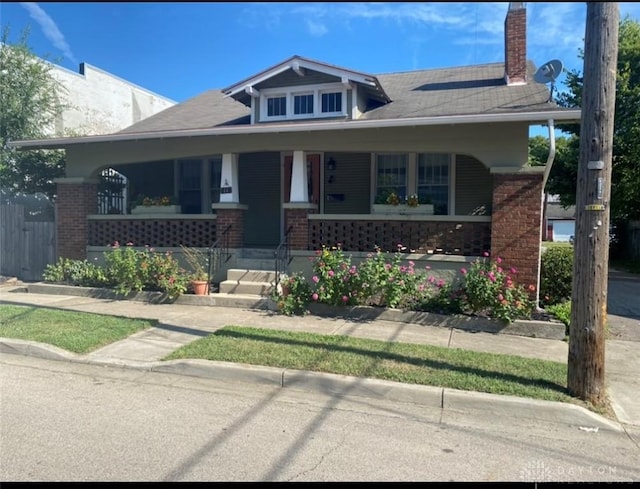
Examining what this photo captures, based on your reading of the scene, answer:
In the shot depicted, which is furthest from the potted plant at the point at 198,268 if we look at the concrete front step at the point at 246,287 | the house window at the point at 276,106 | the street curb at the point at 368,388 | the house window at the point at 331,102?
the house window at the point at 331,102

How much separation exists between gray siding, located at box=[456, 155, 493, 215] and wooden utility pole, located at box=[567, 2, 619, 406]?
6939 millimetres

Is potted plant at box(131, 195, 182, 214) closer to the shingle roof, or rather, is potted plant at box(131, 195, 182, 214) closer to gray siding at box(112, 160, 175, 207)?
the shingle roof

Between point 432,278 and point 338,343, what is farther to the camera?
point 432,278

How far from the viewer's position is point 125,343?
6.75 m

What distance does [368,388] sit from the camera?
16.7ft

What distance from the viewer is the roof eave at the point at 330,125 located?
8.23m

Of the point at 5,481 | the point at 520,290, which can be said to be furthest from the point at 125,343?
the point at 520,290

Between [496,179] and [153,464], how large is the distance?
7411mm

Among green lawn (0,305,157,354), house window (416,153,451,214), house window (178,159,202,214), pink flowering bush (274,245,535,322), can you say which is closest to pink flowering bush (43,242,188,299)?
green lawn (0,305,157,354)

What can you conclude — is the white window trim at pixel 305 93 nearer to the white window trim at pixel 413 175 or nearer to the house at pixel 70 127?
the white window trim at pixel 413 175

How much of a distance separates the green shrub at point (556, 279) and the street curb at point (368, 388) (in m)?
5.34

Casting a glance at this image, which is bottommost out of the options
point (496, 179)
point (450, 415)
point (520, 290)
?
point (450, 415)

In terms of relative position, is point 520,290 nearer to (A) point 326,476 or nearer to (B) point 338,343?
(B) point 338,343

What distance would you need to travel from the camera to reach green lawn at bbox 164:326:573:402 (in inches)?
201
